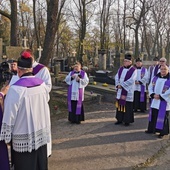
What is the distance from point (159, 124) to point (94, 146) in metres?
1.91

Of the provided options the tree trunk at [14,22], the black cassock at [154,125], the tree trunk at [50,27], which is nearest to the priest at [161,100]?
the black cassock at [154,125]

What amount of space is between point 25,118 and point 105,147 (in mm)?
2870

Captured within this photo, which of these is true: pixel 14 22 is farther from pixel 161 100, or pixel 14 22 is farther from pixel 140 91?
pixel 161 100

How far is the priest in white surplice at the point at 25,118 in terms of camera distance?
131 inches

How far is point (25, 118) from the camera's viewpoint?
11.3 feet

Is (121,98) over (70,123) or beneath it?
over

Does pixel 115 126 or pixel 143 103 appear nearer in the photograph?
pixel 115 126

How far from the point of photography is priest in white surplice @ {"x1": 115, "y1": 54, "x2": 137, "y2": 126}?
765 cm

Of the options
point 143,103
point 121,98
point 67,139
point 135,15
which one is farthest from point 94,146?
point 135,15

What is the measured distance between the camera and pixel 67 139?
6.37m

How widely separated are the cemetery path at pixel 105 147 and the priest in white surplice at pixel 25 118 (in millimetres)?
1335

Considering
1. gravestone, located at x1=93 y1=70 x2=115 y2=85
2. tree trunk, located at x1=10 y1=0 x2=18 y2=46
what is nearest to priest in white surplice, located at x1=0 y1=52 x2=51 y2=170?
tree trunk, located at x1=10 y1=0 x2=18 y2=46

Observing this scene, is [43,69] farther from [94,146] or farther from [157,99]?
[157,99]

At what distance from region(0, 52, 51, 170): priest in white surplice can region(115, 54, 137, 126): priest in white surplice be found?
4.31 meters
